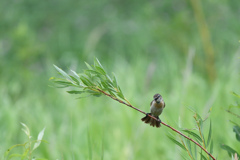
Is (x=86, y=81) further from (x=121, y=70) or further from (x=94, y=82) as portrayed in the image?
(x=121, y=70)

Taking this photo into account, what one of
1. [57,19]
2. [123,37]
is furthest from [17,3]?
[123,37]

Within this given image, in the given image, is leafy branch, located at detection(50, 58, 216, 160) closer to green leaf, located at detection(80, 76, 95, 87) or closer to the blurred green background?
green leaf, located at detection(80, 76, 95, 87)

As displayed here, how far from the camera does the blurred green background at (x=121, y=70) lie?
2.40 metres

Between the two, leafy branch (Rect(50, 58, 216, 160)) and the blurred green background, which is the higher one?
the blurred green background

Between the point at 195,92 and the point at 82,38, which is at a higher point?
the point at 82,38

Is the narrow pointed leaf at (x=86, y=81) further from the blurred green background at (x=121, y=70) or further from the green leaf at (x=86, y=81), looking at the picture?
the blurred green background at (x=121, y=70)

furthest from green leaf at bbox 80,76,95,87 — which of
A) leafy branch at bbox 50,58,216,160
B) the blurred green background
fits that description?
the blurred green background

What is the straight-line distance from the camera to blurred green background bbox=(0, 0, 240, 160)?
2400mm

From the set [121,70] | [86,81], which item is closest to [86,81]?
[86,81]

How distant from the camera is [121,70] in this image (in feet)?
12.9

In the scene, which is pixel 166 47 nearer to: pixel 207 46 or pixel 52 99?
pixel 207 46

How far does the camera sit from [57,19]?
6.34 meters

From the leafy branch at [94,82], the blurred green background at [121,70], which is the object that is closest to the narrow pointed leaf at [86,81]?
the leafy branch at [94,82]

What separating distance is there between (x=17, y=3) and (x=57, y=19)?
0.66 m
